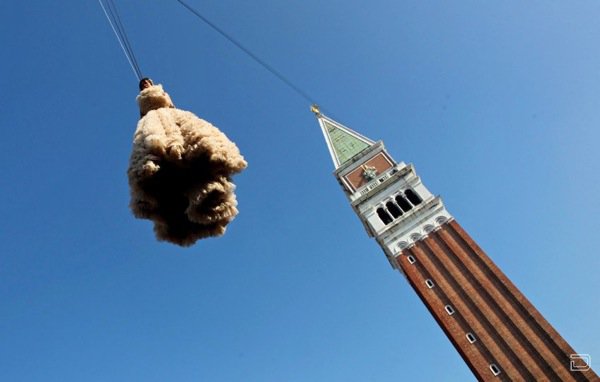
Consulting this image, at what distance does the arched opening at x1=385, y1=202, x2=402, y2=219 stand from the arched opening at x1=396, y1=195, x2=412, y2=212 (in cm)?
34

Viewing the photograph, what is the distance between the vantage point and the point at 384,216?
33719 mm

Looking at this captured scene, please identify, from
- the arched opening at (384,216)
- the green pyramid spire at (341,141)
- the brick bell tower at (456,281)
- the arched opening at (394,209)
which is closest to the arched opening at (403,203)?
the brick bell tower at (456,281)

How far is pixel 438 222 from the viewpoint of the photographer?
31.4 metres

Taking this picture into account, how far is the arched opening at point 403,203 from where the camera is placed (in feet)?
109

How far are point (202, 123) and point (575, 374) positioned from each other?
27756mm

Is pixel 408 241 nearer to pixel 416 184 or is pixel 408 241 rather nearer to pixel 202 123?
pixel 416 184

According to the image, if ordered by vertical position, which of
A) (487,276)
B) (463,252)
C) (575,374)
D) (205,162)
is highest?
(463,252)

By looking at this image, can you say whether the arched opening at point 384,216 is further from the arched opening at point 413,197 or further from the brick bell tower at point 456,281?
the arched opening at point 413,197

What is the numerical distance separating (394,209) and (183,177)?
32.8 metres

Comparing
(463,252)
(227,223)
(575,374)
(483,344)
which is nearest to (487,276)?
(463,252)

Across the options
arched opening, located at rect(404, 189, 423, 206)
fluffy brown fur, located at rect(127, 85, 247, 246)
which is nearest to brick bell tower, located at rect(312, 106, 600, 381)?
arched opening, located at rect(404, 189, 423, 206)

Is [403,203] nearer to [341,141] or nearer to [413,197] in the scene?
[413,197]

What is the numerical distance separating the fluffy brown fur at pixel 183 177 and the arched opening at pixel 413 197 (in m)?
32.3

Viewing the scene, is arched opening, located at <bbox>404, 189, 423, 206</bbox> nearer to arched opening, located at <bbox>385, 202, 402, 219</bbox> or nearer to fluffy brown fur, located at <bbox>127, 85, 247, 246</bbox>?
arched opening, located at <bbox>385, 202, 402, 219</bbox>
